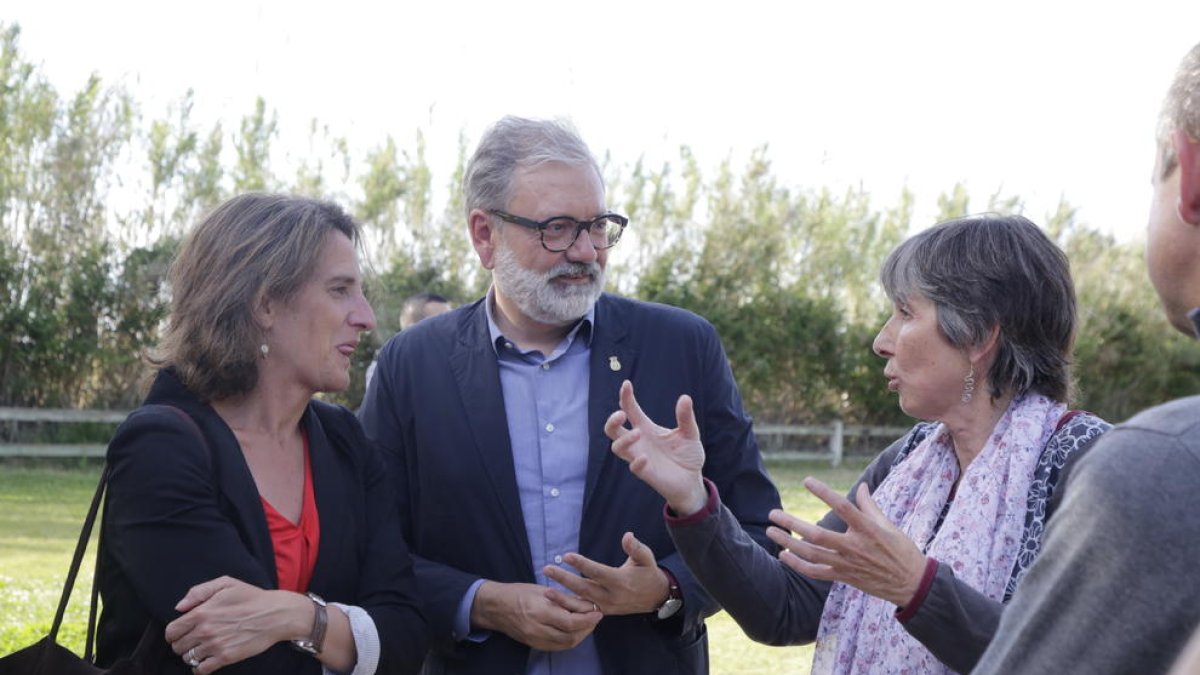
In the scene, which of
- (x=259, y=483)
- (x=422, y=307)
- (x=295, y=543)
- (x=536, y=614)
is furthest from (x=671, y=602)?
(x=422, y=307)

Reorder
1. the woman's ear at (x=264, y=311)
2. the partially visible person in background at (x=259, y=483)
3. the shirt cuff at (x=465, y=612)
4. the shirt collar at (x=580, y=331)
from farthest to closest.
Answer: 1. the shirt collar at (x=580, y=331)
2. the shirt cuff at (x=465, y=612)
3. the woman's ear at (x=264, y=311)
4. the partially visible person in background at (x=259, y=483)

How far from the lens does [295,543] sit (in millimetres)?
2934

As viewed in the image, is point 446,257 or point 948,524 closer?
point 948,524

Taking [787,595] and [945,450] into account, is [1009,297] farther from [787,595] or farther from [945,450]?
[787,595]

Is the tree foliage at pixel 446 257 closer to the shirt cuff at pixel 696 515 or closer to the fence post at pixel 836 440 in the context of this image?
the fence post at pixel 836 440

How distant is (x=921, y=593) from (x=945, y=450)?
69cm

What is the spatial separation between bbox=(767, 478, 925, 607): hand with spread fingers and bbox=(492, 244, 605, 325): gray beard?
1155mm

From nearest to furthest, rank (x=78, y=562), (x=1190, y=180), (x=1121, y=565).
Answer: (x=1121, y=565), (x=1190, y=180), (x=78, y=562)

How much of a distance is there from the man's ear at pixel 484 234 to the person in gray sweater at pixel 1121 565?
8.30 feet

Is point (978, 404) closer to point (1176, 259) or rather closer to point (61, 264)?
point (1176, 259)

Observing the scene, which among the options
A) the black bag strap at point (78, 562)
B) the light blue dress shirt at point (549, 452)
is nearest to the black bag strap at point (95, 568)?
the black bag strap at point (78, 562)

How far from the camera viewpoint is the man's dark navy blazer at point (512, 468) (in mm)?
3328

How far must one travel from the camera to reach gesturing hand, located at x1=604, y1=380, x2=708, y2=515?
110 inches

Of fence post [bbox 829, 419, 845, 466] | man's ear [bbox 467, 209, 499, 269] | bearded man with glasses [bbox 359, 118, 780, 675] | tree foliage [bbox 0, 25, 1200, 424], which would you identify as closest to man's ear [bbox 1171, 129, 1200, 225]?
bearded man with glasses [bbox 359, 118, 780, 675]
